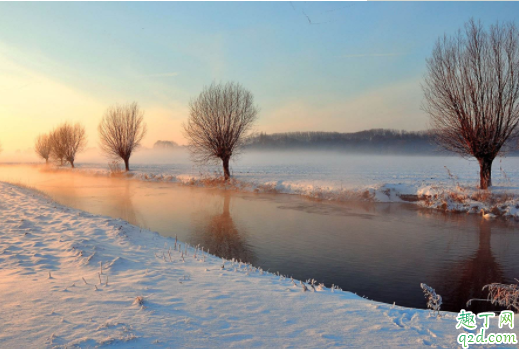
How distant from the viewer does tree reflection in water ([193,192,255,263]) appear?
9359 mm

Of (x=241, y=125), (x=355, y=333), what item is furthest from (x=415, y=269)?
(x=241, y=125)

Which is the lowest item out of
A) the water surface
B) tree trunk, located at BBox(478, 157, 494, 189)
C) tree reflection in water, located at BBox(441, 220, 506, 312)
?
tree reflection in water, located at BBox(441, 220, 506, 312)

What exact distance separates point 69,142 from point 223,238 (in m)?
53.2

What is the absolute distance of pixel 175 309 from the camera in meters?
4.16

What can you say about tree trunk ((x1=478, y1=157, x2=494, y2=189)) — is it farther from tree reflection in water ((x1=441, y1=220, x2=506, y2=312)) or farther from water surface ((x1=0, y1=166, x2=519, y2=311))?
tree reflection in water ((x1=441, y1=220, x2=506, y2=312))

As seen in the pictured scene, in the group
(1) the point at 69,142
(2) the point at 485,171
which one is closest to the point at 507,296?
(2) the point at 485,171

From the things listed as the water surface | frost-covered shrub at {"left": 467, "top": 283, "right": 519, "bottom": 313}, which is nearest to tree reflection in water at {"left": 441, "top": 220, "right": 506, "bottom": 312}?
the water surface

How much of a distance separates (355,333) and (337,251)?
242 inches

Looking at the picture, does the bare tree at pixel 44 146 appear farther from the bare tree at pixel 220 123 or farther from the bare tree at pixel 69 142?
the bare tree at pixel 220 123

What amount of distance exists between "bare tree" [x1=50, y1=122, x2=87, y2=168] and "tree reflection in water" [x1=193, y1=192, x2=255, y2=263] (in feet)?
159

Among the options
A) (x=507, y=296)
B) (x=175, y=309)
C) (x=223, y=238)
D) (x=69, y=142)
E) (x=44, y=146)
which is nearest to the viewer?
(x=175, y=309)

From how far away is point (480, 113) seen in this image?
56.3 ft

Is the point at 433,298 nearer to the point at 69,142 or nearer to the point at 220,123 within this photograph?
the point at 220,123

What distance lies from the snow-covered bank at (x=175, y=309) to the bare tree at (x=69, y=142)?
178 ft
